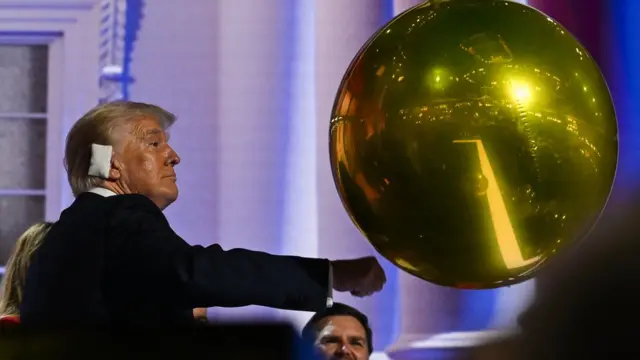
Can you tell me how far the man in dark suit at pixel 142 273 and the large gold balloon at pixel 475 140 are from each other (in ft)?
1.42

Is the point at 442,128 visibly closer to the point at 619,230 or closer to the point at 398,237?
the point at 398,237

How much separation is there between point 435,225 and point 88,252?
0.65 metres

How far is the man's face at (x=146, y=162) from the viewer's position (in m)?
1.60

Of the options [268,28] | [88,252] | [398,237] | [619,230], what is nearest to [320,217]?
[268,28]

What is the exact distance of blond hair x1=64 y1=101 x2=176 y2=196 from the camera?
1591mm

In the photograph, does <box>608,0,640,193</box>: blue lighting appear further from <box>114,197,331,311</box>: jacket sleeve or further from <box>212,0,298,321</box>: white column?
<box>114,197,331,311</box>: jacket sleeve

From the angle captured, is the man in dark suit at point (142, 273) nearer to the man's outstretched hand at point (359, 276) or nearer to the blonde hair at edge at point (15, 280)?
the man's outstretched hand at point (359, 276)

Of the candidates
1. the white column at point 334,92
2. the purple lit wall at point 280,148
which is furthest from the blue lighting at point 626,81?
the white column at point 334,92

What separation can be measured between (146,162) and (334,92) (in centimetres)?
76

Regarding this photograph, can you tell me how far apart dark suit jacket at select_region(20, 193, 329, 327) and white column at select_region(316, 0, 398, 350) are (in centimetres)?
83

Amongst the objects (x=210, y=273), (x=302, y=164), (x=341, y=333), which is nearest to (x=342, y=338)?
(x=341, y=333)

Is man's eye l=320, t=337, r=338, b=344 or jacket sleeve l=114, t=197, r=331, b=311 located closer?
jacket sleeve l=114, t=197, r=331, b=311

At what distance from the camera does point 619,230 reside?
2.38m

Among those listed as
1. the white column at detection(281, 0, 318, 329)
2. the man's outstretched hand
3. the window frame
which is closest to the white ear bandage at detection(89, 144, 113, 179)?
the man's outstretched hand
